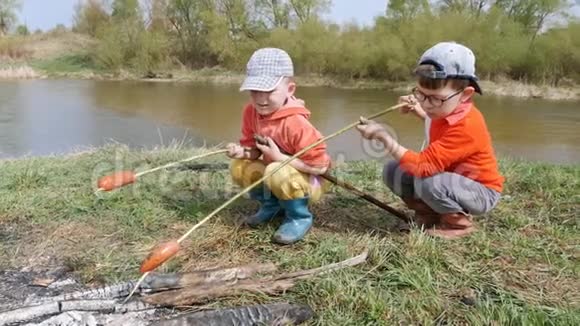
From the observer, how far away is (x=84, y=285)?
211 centimetres

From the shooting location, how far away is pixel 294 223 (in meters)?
2.46

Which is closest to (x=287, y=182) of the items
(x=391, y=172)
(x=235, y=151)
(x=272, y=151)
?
(x=272, y=151)

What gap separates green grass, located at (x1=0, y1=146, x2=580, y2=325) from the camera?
1.91 meters

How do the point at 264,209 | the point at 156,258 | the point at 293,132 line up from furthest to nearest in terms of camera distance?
the point at 264,209, the point at 293,132, the point at 156,258

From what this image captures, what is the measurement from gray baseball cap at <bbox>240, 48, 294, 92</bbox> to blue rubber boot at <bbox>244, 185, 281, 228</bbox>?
581 millimetres

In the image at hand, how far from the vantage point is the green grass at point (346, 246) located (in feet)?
6.26

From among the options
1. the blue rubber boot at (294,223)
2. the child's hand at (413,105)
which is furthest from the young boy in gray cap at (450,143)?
the blue rubber boot at (294,223)

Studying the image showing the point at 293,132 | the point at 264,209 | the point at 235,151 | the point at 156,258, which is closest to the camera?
the point at 156,258

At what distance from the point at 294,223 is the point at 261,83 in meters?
0.70

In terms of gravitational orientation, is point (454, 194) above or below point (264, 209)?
above

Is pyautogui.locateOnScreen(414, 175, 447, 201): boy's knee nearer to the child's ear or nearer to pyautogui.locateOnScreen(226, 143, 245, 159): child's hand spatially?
the child's ear

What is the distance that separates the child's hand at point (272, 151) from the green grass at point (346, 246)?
42 cm

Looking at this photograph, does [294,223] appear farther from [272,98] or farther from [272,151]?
[272,98]

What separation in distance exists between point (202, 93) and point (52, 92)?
196 inches
